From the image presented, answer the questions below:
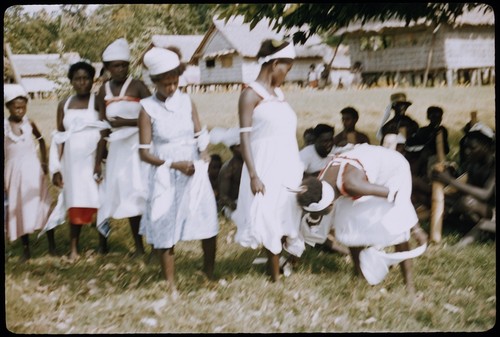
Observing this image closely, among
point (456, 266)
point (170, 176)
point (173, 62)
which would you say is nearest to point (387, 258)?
point (456, 266)

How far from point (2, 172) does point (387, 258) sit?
2703 mm

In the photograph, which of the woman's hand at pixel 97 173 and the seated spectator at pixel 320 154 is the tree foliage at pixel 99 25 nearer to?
the woman's hand at pixel 97 173

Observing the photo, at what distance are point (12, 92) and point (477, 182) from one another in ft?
11.3

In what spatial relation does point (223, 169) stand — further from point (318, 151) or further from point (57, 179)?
point (57, 179)

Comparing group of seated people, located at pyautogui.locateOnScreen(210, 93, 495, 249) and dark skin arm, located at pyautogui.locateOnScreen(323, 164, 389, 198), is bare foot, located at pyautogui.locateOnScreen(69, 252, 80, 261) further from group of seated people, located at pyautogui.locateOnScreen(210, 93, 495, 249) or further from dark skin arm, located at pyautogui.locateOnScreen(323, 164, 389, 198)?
dark skin arm, located at pyautogui.locateOnScreen(323, 164, 389, 198)

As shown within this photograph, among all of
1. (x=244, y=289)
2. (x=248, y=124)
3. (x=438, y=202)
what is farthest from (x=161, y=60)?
(x=438, y=202)

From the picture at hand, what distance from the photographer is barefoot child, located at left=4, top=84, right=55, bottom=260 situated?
4.67 meters

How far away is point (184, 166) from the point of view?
4184mm

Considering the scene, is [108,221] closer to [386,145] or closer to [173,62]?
[173,62]

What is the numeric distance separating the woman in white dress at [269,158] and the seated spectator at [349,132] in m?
0.92

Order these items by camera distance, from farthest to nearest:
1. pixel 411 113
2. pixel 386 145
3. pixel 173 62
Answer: pixel 411 113 → pixel 386 145 → pixel 173 62

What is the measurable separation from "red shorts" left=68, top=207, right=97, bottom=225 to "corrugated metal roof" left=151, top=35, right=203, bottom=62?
4.64 ft

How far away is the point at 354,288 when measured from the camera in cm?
437

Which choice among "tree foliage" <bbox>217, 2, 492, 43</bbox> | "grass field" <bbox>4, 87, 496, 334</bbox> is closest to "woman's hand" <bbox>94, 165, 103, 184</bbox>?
"grass field" <bbox>4, 87, 496, 334</bbox>
